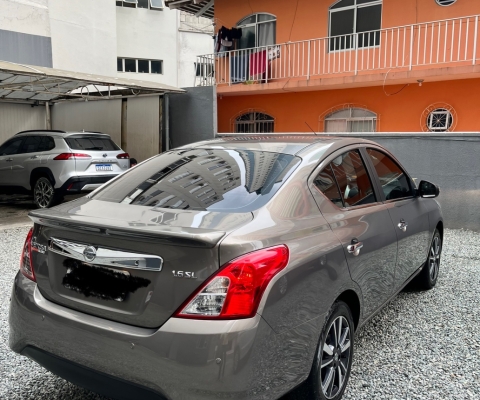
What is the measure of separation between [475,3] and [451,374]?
10.3 m

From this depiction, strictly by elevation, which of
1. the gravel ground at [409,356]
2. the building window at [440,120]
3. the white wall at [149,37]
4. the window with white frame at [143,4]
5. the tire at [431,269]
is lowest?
the gravel ground at [409,356]

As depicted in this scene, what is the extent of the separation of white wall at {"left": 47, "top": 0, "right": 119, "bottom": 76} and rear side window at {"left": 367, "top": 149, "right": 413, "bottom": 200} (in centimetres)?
1708

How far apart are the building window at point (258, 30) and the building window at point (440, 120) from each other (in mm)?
5339

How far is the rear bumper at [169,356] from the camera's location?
185 cm

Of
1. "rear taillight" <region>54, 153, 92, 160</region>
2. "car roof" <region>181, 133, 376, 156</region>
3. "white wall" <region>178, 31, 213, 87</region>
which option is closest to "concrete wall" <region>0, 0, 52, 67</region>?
"rear taillight" <region>54, 153, 92, 160</region>

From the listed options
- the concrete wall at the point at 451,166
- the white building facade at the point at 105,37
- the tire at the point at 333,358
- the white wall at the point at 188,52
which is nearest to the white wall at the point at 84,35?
the white building facade at the point at 105,37

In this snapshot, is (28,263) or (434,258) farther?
(434,258)

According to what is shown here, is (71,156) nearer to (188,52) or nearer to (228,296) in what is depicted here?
(228,296)

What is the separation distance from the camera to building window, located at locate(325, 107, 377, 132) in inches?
470

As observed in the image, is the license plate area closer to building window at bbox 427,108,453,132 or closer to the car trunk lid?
the car trunk lid

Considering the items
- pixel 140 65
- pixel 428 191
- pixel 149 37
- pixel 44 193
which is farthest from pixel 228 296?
pixel 149 37

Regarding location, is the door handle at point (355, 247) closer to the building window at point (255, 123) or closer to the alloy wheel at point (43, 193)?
the alloy wheel at point (43, 193)

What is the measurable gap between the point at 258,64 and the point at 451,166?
6973 millimetres

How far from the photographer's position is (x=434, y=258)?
468 cm
